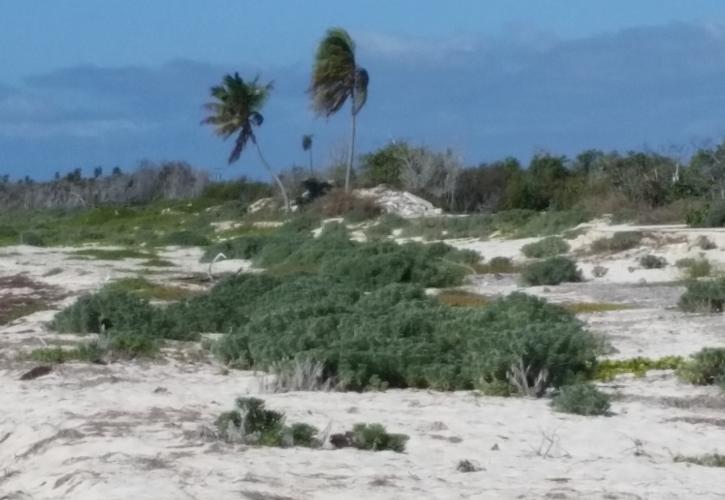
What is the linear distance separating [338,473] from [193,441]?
1.44 m

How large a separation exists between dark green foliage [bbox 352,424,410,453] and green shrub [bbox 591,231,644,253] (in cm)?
2152

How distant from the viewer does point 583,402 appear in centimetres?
1234

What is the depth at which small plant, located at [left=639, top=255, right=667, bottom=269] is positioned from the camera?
2892cm

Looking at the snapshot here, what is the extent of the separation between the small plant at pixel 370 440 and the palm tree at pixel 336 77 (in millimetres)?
46034

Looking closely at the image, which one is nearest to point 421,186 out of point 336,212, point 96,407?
point 336,212

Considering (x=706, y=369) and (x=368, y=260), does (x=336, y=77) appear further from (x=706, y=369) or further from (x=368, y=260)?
(x=706, y=369)

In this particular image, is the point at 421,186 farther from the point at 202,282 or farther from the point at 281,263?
the point at 202,282

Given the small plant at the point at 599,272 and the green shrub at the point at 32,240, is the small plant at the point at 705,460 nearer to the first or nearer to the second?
the small plant at the point at 599,272

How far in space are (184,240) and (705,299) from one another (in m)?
29.7

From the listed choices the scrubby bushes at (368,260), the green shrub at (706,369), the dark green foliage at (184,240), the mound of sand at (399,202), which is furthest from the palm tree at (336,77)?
the green shrub at (706,369)

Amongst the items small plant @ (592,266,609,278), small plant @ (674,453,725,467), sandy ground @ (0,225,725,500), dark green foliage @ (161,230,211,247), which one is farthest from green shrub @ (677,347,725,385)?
dark green foliage @ (161,230,211,247)

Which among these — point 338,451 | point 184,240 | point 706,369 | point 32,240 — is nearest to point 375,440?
point 338,451

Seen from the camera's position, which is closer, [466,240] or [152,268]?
[152,268]

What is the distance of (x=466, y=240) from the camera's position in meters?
41.1
